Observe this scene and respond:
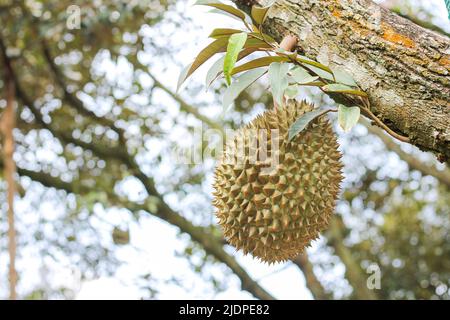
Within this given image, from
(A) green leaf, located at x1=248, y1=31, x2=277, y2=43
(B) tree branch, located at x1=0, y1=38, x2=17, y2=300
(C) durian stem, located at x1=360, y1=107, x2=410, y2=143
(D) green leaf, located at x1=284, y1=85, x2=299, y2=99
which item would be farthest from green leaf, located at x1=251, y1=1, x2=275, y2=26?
(B) tree branch, located at x1=0, y1=38, x2=17, y2=300

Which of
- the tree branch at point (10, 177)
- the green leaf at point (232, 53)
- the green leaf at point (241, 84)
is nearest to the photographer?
the green leaf at point (232, 53)

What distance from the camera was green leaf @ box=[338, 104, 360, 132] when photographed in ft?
3.34

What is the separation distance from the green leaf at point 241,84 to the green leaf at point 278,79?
47 millimetres

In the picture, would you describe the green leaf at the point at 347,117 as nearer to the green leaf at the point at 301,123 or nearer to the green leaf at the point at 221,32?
the green leaf at the point at 301,123

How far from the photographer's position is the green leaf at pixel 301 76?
103cm

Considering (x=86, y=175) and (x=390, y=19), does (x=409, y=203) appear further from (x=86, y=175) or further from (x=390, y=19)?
(x=390, y=19)

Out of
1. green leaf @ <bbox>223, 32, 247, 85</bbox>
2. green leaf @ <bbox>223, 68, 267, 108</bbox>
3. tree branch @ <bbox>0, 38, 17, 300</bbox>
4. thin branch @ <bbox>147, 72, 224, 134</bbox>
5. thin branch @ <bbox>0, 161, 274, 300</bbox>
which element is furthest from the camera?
thin branch @ <bbox>147, 72, 224, 134</bbox>

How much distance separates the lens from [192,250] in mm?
3336

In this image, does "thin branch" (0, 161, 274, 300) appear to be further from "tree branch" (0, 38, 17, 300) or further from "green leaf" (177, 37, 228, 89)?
"green leaf" (177, 37, 228, 89)

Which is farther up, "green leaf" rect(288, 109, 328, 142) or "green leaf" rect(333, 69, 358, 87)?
"green leaf" rect(333, 69, 358, 87)

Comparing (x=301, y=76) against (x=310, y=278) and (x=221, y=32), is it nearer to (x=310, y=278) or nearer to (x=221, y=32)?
(x=221, y=32)

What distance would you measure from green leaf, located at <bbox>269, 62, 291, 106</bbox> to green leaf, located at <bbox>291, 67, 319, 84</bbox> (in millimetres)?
13

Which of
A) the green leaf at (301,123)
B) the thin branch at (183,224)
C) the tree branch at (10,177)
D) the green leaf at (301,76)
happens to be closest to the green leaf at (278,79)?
the green leaf at (301,76)
